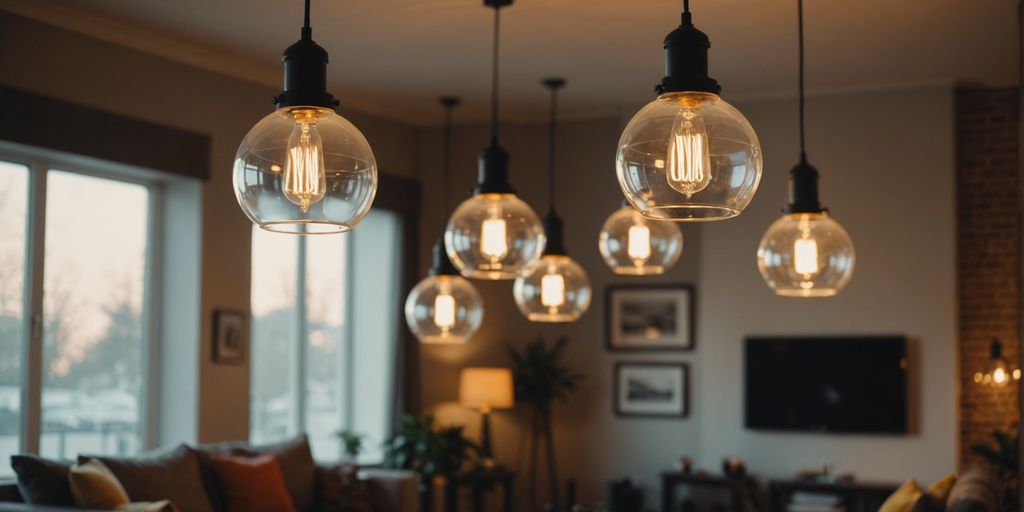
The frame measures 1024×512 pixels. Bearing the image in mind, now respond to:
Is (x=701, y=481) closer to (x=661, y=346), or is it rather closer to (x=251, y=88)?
(x=661, y=346)

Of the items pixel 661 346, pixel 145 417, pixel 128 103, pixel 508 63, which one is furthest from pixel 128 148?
pixel 661 346

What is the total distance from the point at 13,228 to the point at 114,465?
1401 millimetres

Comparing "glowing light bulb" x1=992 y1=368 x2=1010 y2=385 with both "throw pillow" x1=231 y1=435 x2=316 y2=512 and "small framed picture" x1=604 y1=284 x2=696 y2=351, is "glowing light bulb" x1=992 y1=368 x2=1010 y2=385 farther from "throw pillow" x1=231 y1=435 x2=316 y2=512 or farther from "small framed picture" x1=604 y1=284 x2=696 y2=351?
"throw pillow" x1=231 y1=435 x2=316 y2=512

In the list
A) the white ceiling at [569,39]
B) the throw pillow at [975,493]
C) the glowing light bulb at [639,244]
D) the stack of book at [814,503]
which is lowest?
the stack of book at [814,503]

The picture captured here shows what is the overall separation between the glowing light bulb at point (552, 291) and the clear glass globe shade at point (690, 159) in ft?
8.85

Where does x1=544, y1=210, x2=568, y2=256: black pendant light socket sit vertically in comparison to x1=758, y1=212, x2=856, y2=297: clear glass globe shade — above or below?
above

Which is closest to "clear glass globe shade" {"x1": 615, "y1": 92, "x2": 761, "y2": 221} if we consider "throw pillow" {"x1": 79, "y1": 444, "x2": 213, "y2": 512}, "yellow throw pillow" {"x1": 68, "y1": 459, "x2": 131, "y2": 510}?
"yellow throw pillow" {"x1": 68, "y1": 459, "x2": 131, "y2": 510}

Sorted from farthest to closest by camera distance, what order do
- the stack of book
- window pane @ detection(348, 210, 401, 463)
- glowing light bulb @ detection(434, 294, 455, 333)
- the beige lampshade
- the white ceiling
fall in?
window pane @ detection(348, 210, 401, 463), the beige lampshade, the stack of book, the white ceiling, glowing light bulb @ detection(434, 294, 455, 333)

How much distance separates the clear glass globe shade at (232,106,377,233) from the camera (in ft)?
6.88

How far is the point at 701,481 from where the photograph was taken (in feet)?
23.1

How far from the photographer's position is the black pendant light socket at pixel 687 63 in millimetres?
2154

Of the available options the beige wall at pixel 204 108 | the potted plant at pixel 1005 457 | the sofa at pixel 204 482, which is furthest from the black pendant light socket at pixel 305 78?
the potted plant at pixel 1005 457

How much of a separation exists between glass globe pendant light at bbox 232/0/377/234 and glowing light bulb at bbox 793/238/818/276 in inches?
71.6

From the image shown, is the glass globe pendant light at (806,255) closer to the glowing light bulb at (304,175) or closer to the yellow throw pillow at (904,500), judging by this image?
the yellow throw pillow at (904,500)
